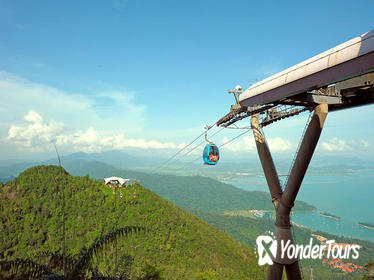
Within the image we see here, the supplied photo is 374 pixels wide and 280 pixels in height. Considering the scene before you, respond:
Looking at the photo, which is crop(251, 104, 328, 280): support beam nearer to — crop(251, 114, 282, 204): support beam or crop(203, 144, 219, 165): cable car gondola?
crop(251, 114, 282, 204): support beam

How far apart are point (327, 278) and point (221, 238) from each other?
4835 cm

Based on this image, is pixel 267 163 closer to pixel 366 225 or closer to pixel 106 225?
pixel 106 225

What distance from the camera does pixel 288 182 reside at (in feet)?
16.2

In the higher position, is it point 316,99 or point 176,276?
point 316,99

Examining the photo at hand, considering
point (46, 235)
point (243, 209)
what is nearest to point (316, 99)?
point (46, 235)

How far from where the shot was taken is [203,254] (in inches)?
1845

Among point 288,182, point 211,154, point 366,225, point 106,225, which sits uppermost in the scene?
point 211,154

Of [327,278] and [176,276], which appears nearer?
[176,276]

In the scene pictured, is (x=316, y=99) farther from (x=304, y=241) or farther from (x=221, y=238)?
(x=304, y=241)

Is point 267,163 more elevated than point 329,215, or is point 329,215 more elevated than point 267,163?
point 267,163

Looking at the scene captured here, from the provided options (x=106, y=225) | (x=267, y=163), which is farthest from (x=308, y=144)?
(x=106, y=225)

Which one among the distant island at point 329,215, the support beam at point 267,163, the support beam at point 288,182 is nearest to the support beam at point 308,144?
the support beam at point 288,182

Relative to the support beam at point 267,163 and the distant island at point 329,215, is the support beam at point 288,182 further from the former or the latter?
the distant island at point 329,215

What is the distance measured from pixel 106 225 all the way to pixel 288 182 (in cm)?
4691
